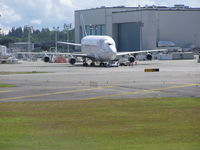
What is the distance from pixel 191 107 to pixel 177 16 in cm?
13748

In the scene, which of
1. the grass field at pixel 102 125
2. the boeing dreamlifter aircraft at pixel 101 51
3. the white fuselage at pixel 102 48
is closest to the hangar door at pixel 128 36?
the boeing dreamlifter aircraft at pixel 101 51

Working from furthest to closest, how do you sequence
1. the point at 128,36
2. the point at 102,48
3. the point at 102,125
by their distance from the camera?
the point at 128,36
the point at 102,48
the point at 102,125

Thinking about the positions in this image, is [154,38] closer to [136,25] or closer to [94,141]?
[136,25]

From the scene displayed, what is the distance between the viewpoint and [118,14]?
172 meters

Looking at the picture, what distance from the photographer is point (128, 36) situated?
175750 millimetres

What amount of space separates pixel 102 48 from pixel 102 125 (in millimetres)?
71468

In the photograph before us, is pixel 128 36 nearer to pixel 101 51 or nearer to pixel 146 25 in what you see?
pixel 146 25

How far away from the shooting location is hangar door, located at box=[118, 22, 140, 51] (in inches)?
6772

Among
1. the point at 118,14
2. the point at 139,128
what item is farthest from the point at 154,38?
the point at 139,128

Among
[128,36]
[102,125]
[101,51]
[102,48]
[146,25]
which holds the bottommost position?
[102,125]

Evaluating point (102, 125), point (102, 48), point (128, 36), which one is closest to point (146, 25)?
point (128, 36)

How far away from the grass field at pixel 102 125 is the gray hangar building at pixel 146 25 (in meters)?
126

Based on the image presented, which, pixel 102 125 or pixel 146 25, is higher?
pixel 146 25

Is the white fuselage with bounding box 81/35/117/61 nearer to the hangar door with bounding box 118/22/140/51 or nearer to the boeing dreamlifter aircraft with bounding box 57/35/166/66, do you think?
the boeing dreamlifter aircraft with bounding box 57/35/166/66
